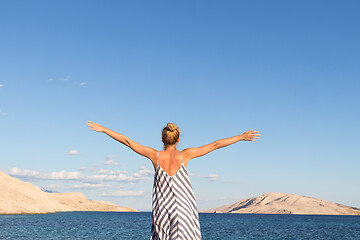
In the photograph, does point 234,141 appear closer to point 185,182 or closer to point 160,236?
point 185,182

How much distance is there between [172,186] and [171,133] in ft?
2.58

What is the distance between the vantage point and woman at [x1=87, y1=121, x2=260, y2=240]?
5695mm

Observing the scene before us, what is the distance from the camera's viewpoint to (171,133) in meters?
6.09

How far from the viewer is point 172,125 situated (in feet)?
20.0

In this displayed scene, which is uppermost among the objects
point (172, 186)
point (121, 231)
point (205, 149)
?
point (205, 149)

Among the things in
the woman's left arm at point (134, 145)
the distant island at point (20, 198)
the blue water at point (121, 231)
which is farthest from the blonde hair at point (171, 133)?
the distant island at point (20, 198)

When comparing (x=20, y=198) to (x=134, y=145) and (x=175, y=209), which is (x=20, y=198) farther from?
(x=175, y=209)

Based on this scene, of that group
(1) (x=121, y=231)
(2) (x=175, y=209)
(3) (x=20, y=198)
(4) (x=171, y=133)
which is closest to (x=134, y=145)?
(4) (x=171, y=133)

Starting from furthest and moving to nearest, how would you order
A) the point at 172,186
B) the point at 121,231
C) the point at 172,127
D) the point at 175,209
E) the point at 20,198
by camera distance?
1. the point at 20,198
2. the point at 121,231
3. the point at 172,127
4. the point at 172,186
5. the point at 175,209

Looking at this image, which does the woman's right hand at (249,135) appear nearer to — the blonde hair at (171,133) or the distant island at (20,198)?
the blonde hair at (171,133)

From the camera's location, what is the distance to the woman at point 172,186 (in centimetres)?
570

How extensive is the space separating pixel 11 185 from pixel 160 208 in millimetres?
179177

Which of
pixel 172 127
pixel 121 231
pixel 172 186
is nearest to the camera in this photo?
pixel 172 186

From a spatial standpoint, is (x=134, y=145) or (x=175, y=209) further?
(x=134, y=145)
